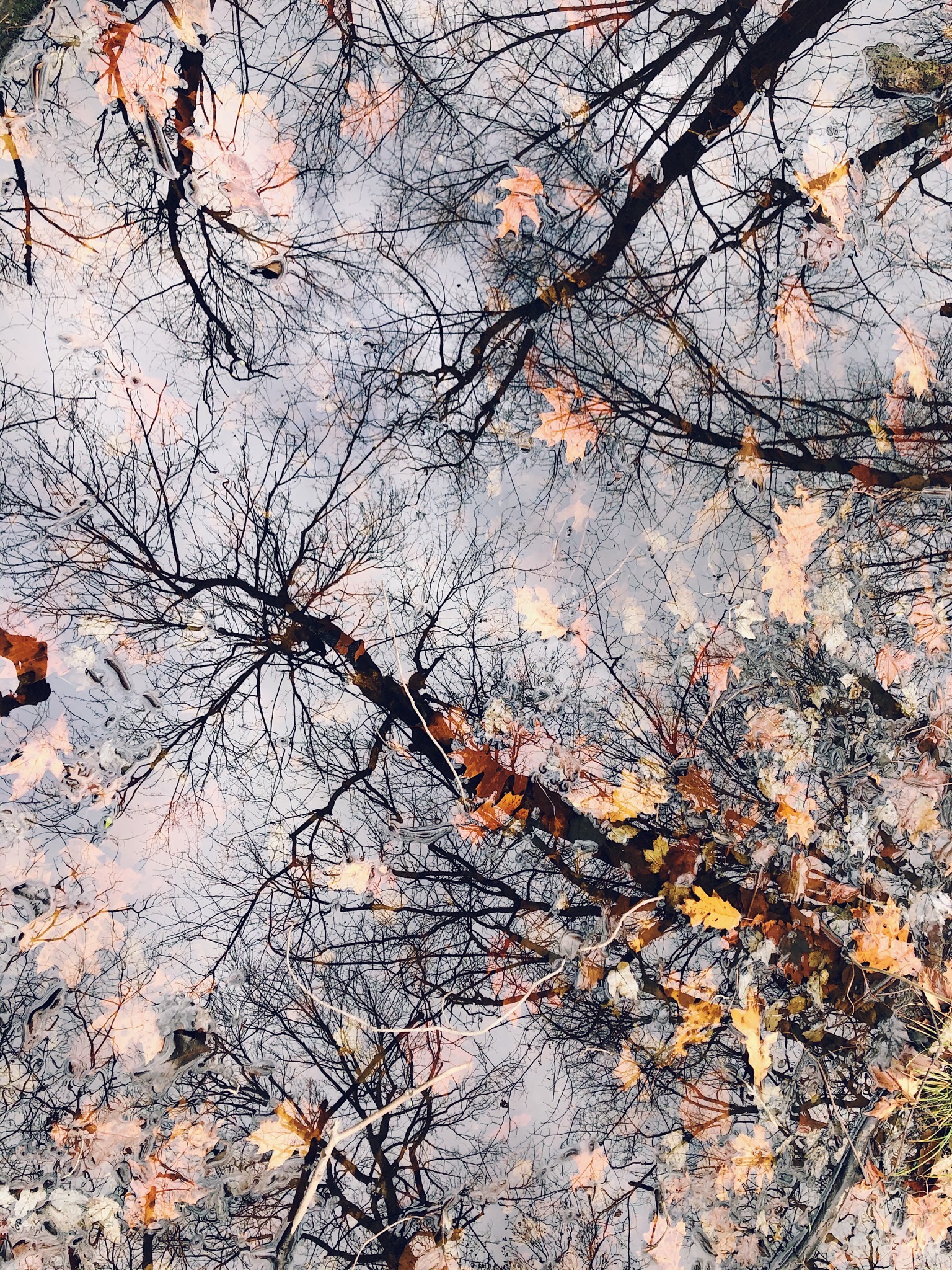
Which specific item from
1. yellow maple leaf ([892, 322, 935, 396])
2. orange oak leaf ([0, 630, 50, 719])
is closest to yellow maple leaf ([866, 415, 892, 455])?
yellow maple leaf ([892, 322, 935, 396])

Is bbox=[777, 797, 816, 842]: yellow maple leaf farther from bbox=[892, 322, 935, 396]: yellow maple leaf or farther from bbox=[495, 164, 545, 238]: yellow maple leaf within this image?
bbox=[495, 164, 545, 238]: yellow maple leaf

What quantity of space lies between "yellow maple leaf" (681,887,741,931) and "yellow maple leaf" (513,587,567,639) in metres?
1.35

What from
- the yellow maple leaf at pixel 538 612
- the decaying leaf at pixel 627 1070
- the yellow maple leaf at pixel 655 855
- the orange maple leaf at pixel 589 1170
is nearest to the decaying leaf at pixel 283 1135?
the orange maple leaf at pixel 589 1170

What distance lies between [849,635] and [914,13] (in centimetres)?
276

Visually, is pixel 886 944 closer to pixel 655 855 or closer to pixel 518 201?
pixel 655 855

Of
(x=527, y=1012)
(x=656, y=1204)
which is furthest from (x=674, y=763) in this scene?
(x=656, y=1204)

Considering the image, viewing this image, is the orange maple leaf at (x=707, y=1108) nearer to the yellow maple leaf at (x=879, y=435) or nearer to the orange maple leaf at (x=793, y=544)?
the orange maple leaf at (x=793, y=544)

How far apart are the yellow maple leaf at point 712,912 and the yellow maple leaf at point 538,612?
1.35 m

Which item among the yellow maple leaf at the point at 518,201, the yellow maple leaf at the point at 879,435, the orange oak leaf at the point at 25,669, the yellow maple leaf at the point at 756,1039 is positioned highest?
the yellow maple leaf at the point at 518,201

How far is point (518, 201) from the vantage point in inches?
111

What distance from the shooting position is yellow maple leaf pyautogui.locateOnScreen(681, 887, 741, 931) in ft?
9.09

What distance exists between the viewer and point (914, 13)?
2.70 metres

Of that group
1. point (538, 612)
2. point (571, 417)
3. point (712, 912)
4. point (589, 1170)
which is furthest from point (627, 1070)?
point (571, 417)

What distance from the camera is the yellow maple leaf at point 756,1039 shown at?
112 inches
